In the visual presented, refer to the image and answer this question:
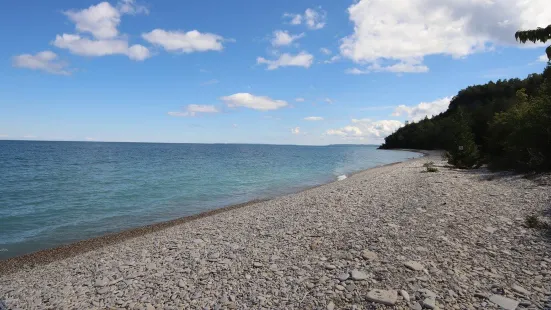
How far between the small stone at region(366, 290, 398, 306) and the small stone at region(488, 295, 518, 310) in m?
1.60

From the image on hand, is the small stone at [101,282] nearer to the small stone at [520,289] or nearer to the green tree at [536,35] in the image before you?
the small stone at [520,289]

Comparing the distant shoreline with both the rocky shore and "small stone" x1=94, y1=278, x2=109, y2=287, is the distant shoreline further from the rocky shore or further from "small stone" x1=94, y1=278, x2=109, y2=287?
"small stone" x1=94, y1=278, x2=109, y2=287

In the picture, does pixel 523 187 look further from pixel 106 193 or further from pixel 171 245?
pixel 106 193

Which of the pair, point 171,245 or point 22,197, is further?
point 22,197

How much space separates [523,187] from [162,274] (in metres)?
16.3

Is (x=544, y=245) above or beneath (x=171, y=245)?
above

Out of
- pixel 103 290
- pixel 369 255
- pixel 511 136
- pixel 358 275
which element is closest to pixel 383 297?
pixel 358 275

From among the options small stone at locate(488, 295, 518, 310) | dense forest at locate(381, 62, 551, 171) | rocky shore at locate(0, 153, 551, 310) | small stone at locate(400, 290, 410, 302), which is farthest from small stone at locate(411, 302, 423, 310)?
dense forest at locate(381, 62, 551, 171)

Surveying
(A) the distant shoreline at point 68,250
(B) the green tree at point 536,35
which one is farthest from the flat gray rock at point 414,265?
(A) the distant shoreline at point 68,250

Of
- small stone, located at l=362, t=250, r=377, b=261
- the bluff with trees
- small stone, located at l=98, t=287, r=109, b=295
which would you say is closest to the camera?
small stone, located at l=98, t=287, r=109, b=295

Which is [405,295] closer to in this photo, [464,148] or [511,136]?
[511,136]

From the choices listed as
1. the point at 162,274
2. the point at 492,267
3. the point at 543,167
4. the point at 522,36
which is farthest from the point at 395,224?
the point at 543,167

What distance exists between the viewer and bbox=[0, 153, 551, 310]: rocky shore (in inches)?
239

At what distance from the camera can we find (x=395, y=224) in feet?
32.9
